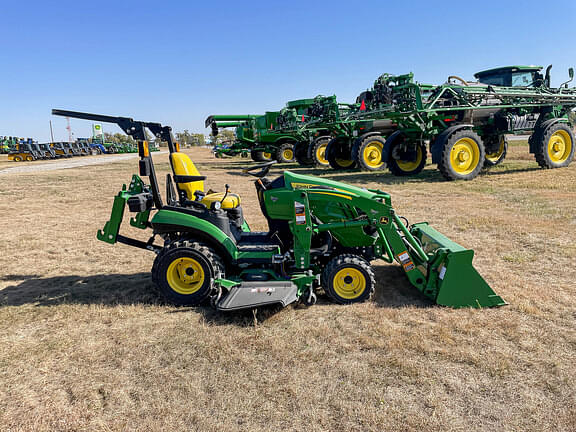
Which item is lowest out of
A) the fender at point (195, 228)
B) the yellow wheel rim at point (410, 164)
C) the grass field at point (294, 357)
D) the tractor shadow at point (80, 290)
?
the grass field at point (294, 357)

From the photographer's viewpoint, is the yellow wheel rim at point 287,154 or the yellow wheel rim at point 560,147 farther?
the yellow wheel rim at point 287,154

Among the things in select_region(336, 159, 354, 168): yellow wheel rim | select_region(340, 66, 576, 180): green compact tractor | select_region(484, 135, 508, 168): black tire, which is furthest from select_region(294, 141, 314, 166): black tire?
select_region(484, 135, 508, 168): black tire

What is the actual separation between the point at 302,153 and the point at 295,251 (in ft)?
49.4

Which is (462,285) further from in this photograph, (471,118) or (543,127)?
(543,127)

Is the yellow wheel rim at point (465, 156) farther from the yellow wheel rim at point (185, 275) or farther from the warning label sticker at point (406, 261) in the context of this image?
the yellow wheel rim at point (185, 275)

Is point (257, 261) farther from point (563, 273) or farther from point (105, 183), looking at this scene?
point (105, 183)

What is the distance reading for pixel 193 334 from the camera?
3.28 meters

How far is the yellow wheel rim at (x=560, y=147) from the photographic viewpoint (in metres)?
11.9

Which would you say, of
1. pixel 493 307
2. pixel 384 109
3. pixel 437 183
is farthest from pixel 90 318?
pixel 384 109

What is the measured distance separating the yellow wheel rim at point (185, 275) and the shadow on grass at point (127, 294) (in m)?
0.20

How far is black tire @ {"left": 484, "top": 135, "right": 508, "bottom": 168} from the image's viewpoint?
1333 centimetres

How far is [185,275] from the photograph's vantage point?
388 centimetres

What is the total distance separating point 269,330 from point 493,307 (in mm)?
2052

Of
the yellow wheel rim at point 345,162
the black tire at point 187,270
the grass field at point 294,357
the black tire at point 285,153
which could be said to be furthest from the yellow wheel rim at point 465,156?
the black tire at point 285,153
